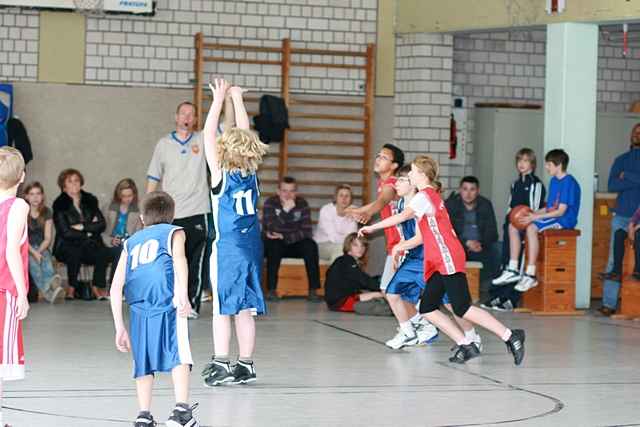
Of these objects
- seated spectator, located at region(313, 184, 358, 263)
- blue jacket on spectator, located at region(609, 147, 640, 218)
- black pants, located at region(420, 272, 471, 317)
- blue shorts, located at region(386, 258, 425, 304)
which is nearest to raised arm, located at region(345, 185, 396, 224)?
blue shorts, located at region(386, 258, 425, 304)

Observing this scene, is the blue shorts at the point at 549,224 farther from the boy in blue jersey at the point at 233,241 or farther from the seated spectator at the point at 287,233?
the boy in blue jersey at the point at 233,241

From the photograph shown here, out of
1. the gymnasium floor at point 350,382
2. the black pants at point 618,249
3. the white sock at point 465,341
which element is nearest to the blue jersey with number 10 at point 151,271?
the gymnasium floor at point 350,382

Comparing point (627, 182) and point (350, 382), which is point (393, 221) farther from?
point (627, 182)

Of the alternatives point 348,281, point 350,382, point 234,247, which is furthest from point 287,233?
point 234,247

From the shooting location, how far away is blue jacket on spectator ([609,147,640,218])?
1323 centimetres

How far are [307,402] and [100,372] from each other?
171 centimetres

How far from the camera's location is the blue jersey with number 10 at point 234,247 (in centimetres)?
789

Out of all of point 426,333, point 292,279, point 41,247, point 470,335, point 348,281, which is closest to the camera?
point 470,335

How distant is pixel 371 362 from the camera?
9.22 metres

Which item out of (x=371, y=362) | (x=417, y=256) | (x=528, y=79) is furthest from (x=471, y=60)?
(x=371, y=362)

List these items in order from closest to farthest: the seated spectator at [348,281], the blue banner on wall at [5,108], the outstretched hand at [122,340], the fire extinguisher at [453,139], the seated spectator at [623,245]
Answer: the outstretched hand at [122,340] < the seated spectator at [623,245] < the seated spectator at [348,281] < the blue banner on wall at [5,108] < the fire extinguisher at [453,139]

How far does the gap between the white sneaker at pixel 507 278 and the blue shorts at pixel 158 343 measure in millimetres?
7486

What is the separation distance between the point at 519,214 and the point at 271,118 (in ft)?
10.9

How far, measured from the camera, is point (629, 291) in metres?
12.9
